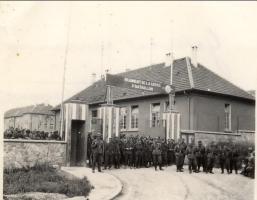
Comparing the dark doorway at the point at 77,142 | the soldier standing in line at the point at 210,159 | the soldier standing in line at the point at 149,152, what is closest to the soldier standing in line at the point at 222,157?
the soldier standing in line at the point at 210,159

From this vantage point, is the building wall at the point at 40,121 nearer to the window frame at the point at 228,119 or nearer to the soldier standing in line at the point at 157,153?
the window frame at the point at 228,119

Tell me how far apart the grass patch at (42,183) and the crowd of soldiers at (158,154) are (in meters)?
2.50

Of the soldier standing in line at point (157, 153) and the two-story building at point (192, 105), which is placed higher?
the two-story building at point (192, 105)

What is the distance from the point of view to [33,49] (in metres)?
9.02

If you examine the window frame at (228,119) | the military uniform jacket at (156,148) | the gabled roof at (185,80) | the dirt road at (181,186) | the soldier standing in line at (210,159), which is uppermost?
the gabled roof at (185,80)

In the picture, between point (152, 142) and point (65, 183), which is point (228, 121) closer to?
point (152, 142)

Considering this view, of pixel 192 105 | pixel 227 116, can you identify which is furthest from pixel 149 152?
pixel 227 116

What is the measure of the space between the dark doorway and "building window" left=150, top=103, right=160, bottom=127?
375 inches

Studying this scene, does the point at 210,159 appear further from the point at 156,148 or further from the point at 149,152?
the point at 149,152

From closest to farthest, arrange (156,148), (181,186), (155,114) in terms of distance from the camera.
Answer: (181,186) → (156,148) → (155,114)

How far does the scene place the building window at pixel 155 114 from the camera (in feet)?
77.9

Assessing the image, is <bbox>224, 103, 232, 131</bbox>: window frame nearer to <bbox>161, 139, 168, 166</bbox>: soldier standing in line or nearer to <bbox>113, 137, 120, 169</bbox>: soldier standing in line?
<bbox>161, 139, 168, 166</bbox>: soldier standing in line

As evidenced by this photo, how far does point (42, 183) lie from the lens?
10.4 metres

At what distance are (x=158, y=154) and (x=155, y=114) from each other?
8.84m
